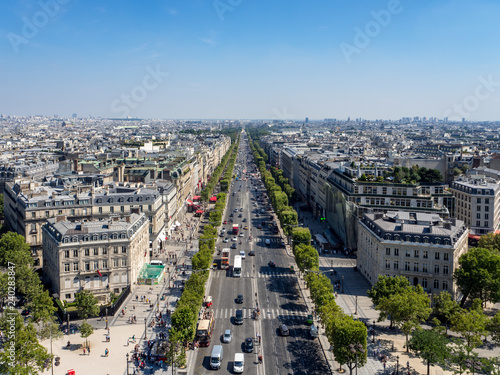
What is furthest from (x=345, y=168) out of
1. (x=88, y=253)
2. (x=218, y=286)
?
(x=88, y=253)

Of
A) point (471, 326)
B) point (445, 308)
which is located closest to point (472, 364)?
point (471, 326)

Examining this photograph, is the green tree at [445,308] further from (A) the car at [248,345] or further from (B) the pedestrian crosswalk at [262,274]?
(B) the pedestrian crosswalk at [262,274]

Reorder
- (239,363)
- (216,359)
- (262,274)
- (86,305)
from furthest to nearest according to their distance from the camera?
(262,274)
(86,305)
(216,359)
(239,363)

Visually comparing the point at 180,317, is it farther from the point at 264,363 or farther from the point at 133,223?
the point at 133,223

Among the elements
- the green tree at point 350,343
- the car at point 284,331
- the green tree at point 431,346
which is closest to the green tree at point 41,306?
the car at point 284,331

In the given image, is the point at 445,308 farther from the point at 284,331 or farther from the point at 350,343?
the point at 284,331
